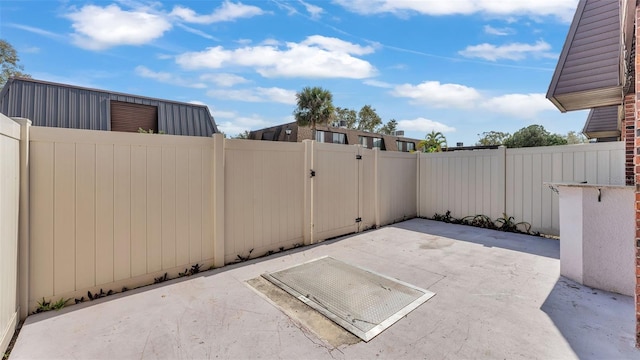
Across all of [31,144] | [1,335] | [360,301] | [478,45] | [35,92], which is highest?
[478,45]

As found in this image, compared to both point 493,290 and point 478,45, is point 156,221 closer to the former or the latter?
point 493,290

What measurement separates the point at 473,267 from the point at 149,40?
22.2 ft

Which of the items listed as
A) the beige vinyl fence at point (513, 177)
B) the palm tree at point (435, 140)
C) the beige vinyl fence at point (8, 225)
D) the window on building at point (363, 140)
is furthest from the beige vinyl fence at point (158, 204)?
the window on building at point (363, 140)

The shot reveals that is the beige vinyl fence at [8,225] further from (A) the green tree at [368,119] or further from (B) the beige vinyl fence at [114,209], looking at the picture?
(A) the green tree at [368,119]

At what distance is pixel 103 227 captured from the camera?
261cm

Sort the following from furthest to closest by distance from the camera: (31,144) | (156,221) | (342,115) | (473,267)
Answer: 1. (342,115)
2. (473,267)
3. (156,221)
4. (31,144)

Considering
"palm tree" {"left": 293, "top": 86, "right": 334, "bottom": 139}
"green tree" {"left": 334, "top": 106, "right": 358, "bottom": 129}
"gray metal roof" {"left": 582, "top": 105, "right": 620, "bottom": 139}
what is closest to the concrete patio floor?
"gray metal roof" {"left": 582, "top": 105, "right": 620, "bottom": 139}

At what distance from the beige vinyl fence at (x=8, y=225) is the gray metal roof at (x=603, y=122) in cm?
1141

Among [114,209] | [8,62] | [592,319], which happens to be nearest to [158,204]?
[114,209]

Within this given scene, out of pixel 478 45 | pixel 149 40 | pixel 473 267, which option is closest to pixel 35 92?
pixel 149 40

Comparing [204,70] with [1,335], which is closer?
[1,335]

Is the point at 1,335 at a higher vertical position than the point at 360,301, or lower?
higher

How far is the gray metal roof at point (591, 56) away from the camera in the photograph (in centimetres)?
378

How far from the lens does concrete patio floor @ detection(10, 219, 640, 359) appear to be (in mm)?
1782
